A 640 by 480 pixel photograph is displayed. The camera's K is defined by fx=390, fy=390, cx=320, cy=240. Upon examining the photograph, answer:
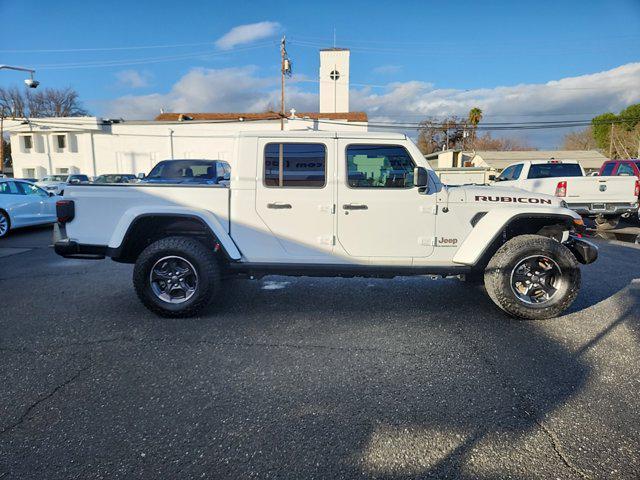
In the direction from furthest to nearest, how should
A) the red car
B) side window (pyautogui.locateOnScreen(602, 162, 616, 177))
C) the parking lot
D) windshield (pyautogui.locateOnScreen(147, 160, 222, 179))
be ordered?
1. side window (pyautogui.locateOnScreen(602, 162, 616, 177))
2. the red car
3. windshield (pyautogui.locateOnScreen(147, 160, 222, 179))
4. the parking lot

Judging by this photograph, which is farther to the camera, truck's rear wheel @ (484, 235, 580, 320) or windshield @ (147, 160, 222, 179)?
windshield @ (147, 160, 222, 179)

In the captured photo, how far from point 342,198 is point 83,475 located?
3.11 meters

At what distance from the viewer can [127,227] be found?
425 centimetres

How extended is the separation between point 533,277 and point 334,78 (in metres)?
48.1

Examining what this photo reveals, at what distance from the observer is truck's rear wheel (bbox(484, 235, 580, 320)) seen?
417cm

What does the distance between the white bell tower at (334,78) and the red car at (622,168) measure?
3811 centimetres

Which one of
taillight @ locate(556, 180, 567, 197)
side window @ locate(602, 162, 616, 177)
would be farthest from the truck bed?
side window @ locate(602, 162, 616, 177)

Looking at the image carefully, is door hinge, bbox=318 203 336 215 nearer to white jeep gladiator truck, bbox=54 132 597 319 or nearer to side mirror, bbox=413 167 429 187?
white jeep gladiator truck, bbox=54 132 597 319

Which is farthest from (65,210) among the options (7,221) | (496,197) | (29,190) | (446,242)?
(29,190)

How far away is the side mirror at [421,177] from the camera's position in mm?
4023

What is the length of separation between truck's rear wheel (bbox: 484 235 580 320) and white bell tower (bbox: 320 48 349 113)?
46772 mm

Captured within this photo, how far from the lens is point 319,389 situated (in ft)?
9.64

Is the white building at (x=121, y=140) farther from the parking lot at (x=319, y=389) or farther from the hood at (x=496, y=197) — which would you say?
the parking lot at (x=319, y=389)

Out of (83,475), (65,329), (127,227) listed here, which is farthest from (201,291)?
(83,475)
